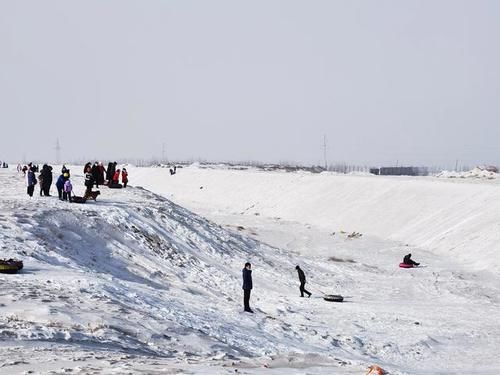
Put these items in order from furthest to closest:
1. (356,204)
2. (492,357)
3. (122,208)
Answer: (356,204) < (122,208) < (492,357)

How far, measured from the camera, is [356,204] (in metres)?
67.3

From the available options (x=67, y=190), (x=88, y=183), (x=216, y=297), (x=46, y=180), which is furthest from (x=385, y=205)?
(x=216, y=297)

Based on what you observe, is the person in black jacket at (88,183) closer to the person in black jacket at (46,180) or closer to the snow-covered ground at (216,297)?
the snow-covered ground at (216,297)

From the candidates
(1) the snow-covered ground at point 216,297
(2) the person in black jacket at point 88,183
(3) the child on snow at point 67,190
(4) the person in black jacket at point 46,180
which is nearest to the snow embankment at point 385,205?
(1) the snow-covered ground at point 216,297

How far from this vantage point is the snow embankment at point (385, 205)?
1805 inches

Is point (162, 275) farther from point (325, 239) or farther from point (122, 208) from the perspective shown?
point (325, 239)

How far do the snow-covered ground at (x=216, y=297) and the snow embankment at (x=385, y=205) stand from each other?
0.37 m

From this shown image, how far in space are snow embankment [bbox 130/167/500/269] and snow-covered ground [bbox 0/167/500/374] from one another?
1.22 ft

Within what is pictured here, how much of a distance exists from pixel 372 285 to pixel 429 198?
32.0m

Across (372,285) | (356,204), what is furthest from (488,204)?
(372,285)

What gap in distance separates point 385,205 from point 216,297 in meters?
42.6

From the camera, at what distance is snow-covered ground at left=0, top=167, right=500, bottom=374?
45.3 ft

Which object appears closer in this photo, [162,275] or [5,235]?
[5,235]

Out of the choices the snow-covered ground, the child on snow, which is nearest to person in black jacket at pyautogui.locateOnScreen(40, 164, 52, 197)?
the snow-covered ground
